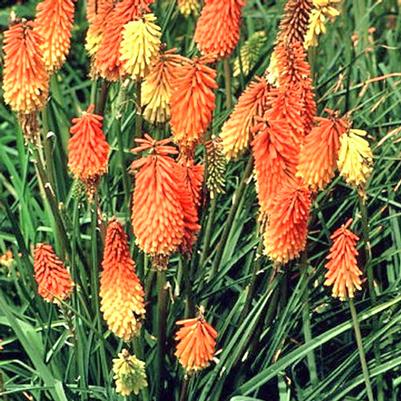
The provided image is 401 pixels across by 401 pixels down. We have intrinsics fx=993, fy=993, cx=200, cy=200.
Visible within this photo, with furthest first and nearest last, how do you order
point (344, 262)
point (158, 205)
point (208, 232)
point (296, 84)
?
point (208, 232) → point (296, 84) → point (344, 262) → point (158, 205)

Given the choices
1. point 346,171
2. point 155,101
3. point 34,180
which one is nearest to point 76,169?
point 155,101

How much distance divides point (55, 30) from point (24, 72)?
1.20ft

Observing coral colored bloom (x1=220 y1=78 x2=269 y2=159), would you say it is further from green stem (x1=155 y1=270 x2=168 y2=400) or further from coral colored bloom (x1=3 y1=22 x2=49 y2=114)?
coral colored bloom (x1=3 y1=22 x2=49 y2=114)

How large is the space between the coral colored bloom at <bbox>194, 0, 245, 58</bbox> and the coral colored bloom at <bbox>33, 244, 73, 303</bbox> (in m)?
0.93

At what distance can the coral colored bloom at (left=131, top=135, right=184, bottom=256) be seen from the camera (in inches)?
119

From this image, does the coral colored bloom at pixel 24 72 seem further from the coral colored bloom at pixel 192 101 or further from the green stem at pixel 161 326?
the green stem at pixel 161 326

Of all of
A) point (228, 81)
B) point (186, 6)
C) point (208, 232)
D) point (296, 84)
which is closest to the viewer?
point (296, 84)

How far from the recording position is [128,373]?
3082 mm

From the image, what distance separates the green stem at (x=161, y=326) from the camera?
10.9 feet

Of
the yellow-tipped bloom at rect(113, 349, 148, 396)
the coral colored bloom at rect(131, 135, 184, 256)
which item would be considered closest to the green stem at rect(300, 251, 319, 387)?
the coral colored bloom at rect(131, 135, 184, 256)

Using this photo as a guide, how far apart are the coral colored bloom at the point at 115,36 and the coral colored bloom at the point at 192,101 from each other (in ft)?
1.07

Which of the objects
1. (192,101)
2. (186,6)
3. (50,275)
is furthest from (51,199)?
(186,6)

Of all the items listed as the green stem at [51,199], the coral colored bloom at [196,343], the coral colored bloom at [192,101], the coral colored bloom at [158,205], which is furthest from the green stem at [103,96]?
the coral colored bloom at [196,343]

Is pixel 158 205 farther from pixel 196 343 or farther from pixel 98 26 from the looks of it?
pixel 98 26
